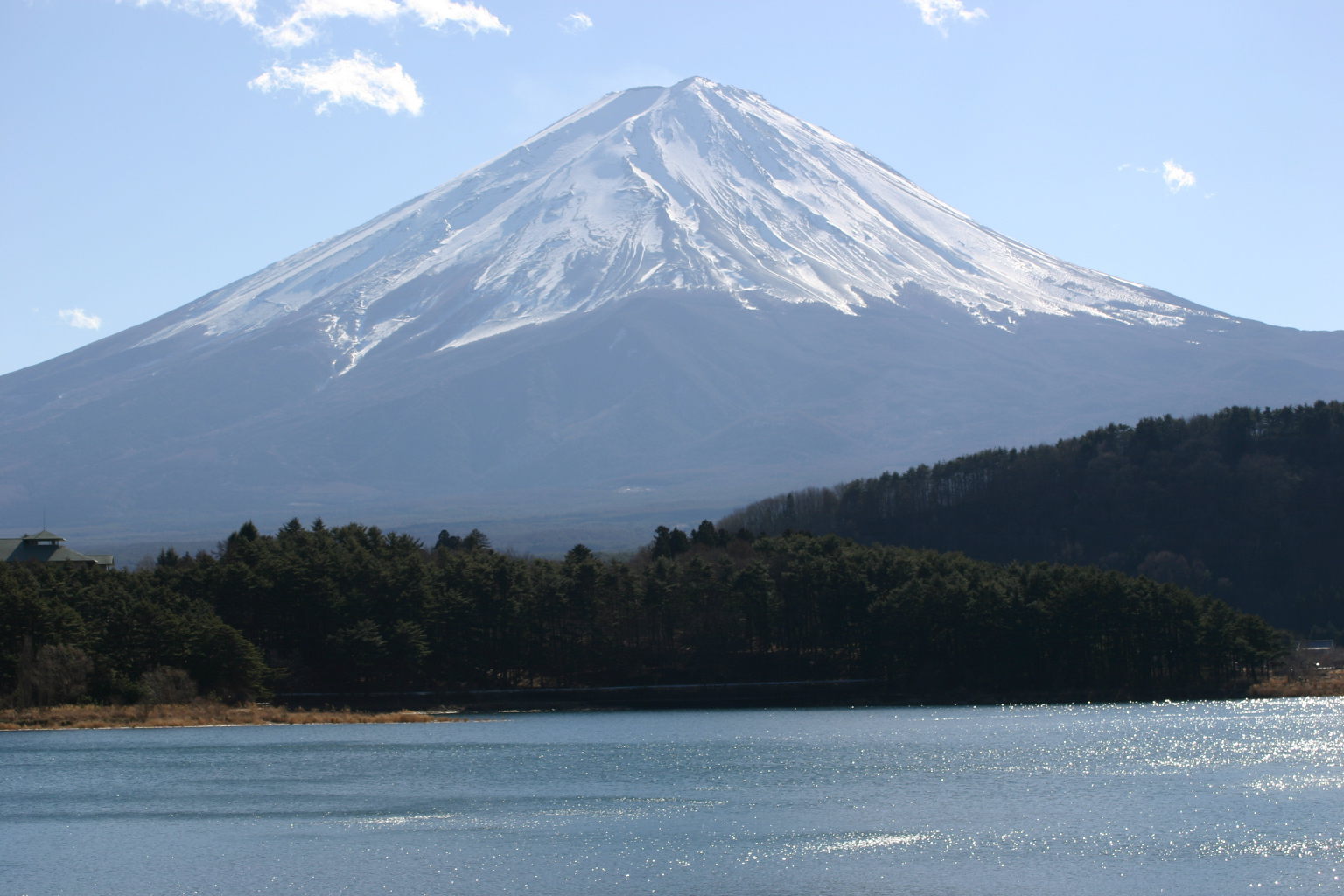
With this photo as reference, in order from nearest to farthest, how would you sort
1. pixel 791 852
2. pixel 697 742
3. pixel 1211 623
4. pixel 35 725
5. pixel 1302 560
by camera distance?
1. pixel 791 852
2. pixel 697 742
3. pixel 35 725
4. pixel 1211 623
5. pixel 1302 560

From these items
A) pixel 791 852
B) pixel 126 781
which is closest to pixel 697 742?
pixel 126 781

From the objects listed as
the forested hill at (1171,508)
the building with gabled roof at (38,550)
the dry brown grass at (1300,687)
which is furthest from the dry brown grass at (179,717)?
the forested hill at (1171,508)

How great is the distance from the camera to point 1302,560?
8656 cm

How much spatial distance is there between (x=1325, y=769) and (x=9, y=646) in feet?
130

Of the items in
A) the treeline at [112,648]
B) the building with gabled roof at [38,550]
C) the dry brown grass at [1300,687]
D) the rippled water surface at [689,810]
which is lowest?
the rippled water surface at [689,810]

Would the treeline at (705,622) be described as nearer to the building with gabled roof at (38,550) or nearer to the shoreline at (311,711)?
the shoreline at (311,711)

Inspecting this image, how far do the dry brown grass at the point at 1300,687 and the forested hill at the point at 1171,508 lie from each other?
17.2 meters

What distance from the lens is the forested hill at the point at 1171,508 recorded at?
283 feet

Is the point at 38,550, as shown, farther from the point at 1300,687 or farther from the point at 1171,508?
the point at 1171,508

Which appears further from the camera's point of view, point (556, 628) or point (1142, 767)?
point (556, 628)

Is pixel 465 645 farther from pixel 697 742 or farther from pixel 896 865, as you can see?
pixel 896 865

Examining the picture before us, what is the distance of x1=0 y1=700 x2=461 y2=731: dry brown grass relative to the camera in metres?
51.3

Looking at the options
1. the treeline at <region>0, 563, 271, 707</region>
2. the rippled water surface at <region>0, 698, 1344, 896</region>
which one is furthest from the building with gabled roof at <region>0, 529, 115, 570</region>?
the rippled water surface at <region>0, 698, 1344, 896</region>

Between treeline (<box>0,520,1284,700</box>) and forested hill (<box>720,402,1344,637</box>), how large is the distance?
67.4ft
